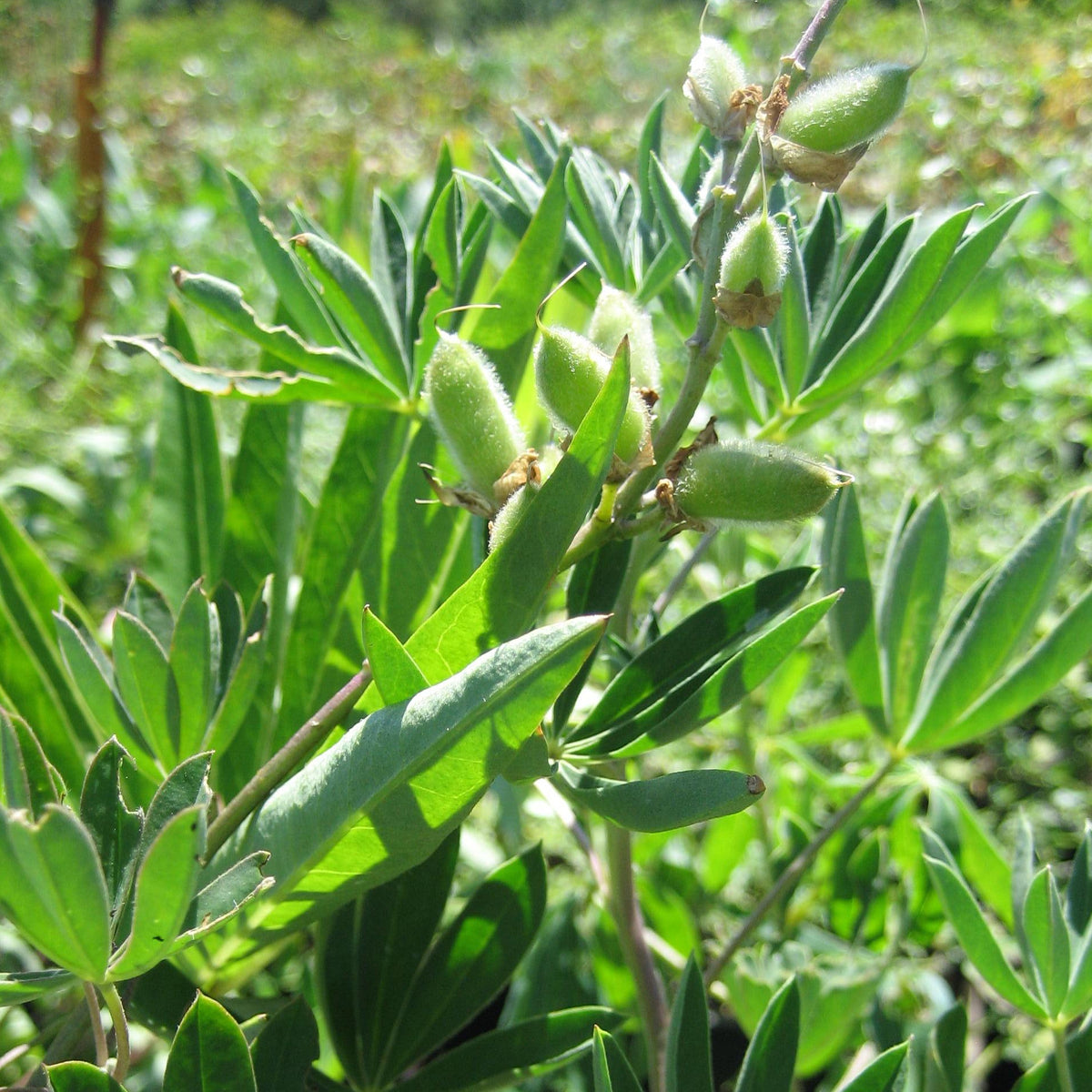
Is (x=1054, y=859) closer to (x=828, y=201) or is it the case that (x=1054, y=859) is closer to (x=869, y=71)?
(x=828, y=201)

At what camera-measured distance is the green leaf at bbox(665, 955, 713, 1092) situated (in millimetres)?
467

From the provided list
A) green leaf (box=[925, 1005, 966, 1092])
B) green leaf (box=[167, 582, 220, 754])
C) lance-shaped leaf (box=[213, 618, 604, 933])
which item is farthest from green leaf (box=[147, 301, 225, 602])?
green leaf (box=[925, 1005, 966, 1092])

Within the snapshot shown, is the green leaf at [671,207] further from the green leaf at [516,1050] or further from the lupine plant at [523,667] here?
the green leaf at [516,1050]

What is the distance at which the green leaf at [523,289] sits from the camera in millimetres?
531

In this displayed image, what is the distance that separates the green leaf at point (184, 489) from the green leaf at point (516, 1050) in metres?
0.35

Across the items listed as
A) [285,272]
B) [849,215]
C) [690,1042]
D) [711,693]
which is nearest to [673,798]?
[711,693]

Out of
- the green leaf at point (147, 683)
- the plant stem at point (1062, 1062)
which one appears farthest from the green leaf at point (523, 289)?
the plant stem at point (1062, 1062)

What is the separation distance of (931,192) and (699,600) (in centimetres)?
149

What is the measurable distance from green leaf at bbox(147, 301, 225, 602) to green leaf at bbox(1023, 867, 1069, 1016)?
1.74ft

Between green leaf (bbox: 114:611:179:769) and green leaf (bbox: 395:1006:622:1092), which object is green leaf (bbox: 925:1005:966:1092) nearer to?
green leaf (bbox: 395:1006:622:1092)

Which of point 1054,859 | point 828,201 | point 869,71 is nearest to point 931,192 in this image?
point 1054,859

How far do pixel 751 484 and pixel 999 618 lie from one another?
0.95ft

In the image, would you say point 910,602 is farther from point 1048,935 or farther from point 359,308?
point 359,308

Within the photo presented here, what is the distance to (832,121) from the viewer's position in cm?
38
